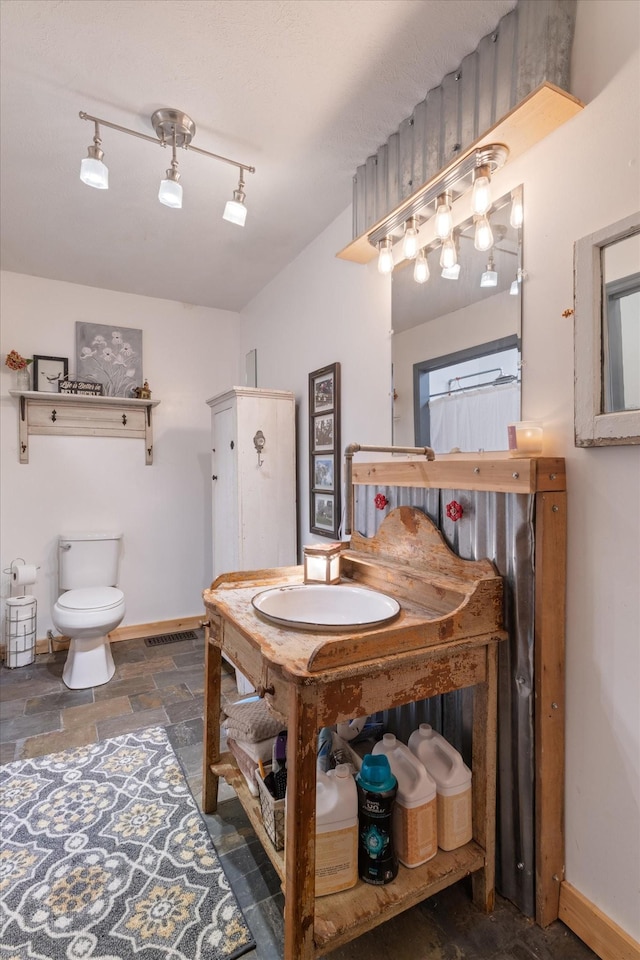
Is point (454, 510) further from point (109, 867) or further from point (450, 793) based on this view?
point (109, 867)

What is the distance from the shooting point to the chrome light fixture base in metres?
1.64

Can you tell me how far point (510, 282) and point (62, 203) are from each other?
2097 millimetres

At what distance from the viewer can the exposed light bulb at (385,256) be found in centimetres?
179

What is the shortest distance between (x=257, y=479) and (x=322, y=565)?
3.82 feet

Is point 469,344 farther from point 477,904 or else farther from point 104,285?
point 104,285

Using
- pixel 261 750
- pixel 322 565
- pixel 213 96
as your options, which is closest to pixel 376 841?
pixel 261 750

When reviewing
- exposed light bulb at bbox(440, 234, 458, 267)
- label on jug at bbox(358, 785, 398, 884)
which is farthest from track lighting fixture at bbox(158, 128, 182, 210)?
label on jug at bbox(358, 785, 398, 884)

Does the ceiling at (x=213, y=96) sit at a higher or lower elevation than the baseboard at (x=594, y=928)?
higher

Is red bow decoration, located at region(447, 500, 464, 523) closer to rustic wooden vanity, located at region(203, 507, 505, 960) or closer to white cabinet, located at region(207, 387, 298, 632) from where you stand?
rustic wooden vanity, located at region(203, 507, 505, 960)

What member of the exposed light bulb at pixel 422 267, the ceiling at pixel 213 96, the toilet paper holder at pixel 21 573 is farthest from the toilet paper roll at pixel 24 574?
the exposed light bulb at pixel 422 267

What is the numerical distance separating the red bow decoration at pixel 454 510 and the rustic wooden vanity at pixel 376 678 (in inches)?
3.3

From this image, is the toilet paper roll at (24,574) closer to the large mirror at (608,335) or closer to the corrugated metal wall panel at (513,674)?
the corrugated metal wall panel at (513,674)

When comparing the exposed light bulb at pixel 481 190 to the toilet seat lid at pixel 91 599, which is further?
the toilet seat lid at pixel 91 599

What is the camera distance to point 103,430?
3.26m
